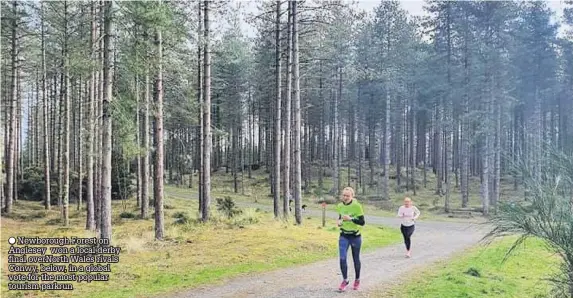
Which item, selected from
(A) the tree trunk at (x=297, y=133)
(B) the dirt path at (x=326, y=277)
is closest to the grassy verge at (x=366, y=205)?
(A) the tree trunk at (x=297, y=133)

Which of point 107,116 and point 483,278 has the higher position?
point 107,116

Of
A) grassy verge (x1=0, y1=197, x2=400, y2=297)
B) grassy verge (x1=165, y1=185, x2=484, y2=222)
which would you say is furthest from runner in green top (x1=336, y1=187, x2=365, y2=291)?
grassy verge (x1=165, y1=185, x2=484, y2=222)

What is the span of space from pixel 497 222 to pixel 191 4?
15.7m

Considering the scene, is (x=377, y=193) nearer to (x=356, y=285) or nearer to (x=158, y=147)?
(x=158, y=147)

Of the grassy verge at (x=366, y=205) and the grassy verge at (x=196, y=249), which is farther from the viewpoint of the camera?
the grassy verge at (x=366, y=205)

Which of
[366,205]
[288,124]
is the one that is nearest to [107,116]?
[288,124]

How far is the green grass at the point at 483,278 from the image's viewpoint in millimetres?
8883

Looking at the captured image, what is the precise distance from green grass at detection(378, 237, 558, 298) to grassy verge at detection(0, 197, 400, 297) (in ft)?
10.2

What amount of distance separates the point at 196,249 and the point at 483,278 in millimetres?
7566

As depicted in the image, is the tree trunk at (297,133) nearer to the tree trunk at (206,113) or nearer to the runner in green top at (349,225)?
the tree trunk at (206,113)

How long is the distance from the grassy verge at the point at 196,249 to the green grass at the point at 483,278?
3.11m

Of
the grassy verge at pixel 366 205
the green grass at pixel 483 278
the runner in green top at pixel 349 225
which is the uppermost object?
the runner in green top at pixel 349 225

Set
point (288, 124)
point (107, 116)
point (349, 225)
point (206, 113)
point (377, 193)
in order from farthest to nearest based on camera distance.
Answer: point (377, 193) → point (288, 124) → point (206, 113) → point (107, 116) → point (349, 225)

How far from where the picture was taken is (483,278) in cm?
1045
